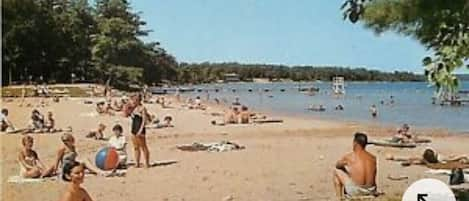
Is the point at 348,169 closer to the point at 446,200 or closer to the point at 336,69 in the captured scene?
the point at 446,200

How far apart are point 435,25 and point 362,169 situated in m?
2.33

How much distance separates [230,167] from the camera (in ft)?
34.7

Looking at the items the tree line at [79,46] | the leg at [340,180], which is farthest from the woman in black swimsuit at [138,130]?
the tree line at [79,46]

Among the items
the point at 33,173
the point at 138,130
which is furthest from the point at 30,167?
the point at 138,130

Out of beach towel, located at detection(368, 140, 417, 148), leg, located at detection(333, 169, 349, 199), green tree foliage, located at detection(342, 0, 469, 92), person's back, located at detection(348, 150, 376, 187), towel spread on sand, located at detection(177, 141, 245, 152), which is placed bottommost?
beach towel, located at detection(368, 140, 417, 148)

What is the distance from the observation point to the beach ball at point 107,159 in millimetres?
9414

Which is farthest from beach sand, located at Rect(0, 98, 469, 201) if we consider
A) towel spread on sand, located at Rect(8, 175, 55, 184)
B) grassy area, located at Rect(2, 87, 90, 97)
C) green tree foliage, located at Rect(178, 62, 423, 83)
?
green tree foliage, located at Rect(178, 62, 423, 83)

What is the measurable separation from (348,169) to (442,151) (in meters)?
8.19

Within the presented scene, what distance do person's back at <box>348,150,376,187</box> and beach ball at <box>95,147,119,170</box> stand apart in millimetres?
3999

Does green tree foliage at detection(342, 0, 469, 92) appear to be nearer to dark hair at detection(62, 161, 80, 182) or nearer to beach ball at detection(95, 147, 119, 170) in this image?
dark hair at detection(62, 161, 80, 182)

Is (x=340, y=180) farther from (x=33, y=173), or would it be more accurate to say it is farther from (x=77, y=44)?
(x=77, y=44)

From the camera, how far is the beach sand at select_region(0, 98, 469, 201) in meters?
8.05

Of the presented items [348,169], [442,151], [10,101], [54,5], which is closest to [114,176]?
[348,169]

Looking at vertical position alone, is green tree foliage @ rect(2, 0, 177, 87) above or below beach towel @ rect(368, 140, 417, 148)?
above
